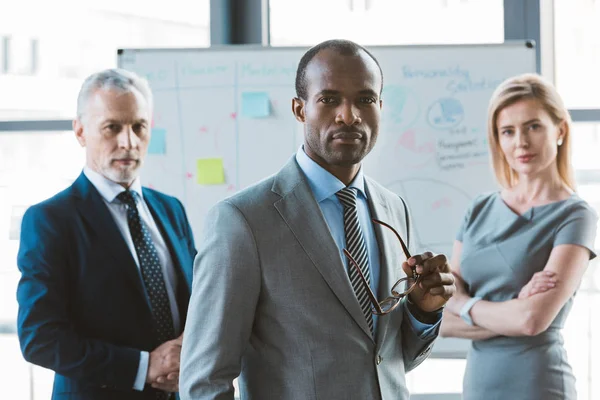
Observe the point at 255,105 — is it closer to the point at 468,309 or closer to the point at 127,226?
the point at 127,226

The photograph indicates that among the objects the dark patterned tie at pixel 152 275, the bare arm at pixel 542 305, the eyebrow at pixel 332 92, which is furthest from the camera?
the bare arm at pixel 542 305

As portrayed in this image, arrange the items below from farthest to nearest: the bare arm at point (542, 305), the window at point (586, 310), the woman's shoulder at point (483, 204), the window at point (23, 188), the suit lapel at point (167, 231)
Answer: the window at point (23, 188) < the window at point (586, 310) < the woman's shoulder at point (483, 204) < the bare arm at point (542, 305) < the suit lapel at point (167, 231)

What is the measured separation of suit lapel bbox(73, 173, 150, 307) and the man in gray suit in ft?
2.06

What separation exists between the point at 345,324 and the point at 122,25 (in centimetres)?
278

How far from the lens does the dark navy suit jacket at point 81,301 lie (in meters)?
1.94

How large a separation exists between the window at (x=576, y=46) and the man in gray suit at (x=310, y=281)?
2.17m

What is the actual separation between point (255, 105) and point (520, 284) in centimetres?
138

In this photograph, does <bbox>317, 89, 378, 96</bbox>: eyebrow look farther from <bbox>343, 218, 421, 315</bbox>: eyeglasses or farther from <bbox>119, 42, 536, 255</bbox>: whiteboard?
<bbox>119, 42, 536, 255</bbox>: whiteboard

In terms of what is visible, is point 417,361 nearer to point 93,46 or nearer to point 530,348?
point 530,348

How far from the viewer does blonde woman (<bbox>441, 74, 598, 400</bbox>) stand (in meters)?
2.32

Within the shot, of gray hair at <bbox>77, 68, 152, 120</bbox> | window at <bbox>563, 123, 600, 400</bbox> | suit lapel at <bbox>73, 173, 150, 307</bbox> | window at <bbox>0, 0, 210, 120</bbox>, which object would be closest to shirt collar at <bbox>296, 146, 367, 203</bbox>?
suit lapel at <bbox>73, 173, 150, 307</bbox>

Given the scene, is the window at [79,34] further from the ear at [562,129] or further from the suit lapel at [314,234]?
the suit lapel at [314,234]

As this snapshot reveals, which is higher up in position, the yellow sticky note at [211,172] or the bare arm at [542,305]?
the yellow sticky note at [211,172]

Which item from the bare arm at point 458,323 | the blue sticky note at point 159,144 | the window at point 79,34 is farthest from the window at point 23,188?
the bare arm at point 458,323
